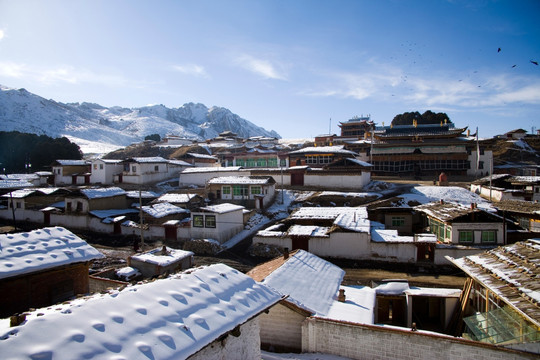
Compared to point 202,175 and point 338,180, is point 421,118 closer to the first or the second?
point 338,180

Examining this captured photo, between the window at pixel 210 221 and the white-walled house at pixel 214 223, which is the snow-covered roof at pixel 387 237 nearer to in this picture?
the white-walled house at pixel 214 223

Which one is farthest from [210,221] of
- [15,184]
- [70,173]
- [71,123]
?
[71,123]

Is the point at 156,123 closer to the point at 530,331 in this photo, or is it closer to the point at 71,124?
the point at 71,124

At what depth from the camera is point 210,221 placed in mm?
28344

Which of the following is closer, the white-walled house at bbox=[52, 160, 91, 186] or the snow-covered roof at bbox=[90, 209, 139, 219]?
the snow-covered roof at bbox=[90, 209, 139, 219]

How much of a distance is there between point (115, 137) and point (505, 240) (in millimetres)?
144105

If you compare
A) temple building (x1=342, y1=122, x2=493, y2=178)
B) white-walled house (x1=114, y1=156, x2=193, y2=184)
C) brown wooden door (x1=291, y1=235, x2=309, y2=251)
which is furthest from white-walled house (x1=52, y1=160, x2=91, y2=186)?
temple building (x1=342, y1=122, x2=493, y2=178)

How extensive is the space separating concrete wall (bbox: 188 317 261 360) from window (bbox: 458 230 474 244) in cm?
2097

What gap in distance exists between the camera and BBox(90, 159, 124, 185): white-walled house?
47906 mm

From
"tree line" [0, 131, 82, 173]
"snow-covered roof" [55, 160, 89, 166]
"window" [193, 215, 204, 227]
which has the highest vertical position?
"tree line" [0, 131, 82, 173]

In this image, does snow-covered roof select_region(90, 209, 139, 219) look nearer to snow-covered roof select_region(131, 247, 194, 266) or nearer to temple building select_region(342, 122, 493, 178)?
snow-covered roof select_region(131, 247, 194, 266)

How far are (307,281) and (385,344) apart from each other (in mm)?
5063

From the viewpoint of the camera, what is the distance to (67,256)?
10.6 meters

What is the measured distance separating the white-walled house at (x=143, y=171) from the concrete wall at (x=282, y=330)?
39222 millimetres
